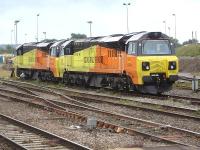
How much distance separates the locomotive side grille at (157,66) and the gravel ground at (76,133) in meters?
6.92

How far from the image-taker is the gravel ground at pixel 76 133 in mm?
12477

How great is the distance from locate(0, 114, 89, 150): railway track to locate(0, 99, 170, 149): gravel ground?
44 centimetres

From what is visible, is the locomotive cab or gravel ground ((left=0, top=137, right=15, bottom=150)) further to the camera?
the locomotive cab

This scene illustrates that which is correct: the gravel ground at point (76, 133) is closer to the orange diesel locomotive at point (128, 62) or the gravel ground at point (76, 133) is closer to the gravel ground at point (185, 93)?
the orange diesel locomotive at point (128, 62)

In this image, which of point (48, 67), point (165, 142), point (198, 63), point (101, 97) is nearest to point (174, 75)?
point (101, 97)

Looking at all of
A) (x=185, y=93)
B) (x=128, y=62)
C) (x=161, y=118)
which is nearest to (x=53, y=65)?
(x=128, y=62)

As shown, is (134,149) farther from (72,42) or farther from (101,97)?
(72,42)

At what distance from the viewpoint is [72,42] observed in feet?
118

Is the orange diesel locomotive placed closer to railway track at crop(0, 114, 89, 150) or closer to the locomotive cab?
the locomotive cab

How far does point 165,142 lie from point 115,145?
119 cm

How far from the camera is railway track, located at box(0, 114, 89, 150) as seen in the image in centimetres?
1213

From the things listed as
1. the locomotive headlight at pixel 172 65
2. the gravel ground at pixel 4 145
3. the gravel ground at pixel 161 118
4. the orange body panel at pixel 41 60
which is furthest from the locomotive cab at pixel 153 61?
the orange body panel at pixel 41 60

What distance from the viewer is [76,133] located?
14297 mm

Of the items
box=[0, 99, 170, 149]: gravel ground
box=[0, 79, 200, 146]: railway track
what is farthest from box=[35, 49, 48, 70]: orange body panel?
box=[0, 79, 200, 146]: railway track
